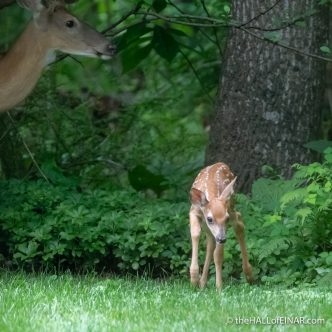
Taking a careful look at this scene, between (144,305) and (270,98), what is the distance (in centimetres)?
375

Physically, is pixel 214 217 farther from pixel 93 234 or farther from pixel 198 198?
pixel 93 234

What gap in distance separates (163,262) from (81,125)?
3326 millimetres

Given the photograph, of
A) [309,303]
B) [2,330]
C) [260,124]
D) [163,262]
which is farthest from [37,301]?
[260,124]

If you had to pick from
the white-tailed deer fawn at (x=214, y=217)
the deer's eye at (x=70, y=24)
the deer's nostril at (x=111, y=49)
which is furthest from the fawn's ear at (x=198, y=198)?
the deer's eye at (x=70, y=24)

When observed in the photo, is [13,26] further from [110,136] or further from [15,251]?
[15,251]

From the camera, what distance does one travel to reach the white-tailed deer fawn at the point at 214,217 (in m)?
7.74

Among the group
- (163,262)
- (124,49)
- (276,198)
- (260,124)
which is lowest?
(163,262)

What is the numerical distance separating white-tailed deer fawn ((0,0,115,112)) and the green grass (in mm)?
1888

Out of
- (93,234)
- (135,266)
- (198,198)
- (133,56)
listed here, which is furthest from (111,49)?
(198,198)

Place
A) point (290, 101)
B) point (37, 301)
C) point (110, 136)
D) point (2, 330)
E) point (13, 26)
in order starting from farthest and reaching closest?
point (110, 136) < point (13, 26) < point (290, 101) < point (37, 301) < point (2, 330)

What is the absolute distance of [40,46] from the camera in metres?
9.51

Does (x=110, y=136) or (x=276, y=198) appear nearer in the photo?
(x=276, y=198)

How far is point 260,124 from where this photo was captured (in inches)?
394

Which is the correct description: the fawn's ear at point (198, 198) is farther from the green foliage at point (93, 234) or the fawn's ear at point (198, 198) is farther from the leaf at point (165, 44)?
the leaf at point (165, 44)
